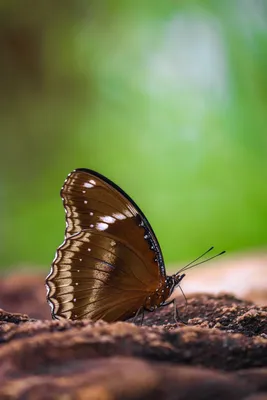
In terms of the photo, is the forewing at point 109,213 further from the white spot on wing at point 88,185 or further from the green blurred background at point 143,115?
the green blurred background at point 143,115

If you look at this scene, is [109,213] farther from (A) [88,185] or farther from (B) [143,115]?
(B) [143,115]

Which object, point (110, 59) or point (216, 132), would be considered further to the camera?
point (110, 59)

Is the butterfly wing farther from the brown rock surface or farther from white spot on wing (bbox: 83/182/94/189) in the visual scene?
the brown rock surface

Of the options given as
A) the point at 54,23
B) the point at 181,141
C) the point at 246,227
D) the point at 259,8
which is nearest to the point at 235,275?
the point at 246,227

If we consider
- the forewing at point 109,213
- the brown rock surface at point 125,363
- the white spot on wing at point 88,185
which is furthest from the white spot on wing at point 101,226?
the brown rock surface at point 125,363

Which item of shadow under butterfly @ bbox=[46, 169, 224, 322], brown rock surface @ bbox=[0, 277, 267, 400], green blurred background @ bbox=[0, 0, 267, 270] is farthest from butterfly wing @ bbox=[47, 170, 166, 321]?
green blurred background @ bbox=[0, 0, 267, 270]

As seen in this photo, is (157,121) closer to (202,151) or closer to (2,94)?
(202,151)
